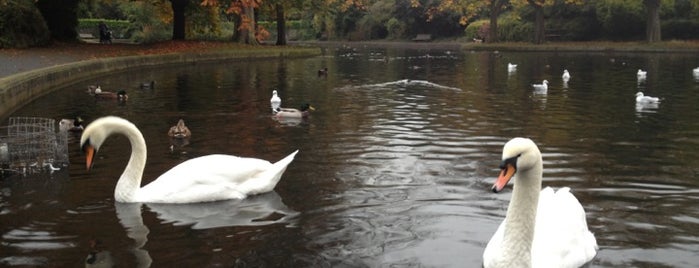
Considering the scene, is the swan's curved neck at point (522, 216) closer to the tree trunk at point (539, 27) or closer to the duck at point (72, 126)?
the duck at point (72, 126)

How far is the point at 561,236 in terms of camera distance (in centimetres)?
601

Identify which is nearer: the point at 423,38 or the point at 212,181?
the point at 212,181

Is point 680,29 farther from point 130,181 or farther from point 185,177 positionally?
point 130,181

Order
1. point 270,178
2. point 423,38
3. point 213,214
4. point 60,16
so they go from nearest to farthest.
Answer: point 213,214
point 270,178
point 60,16
point 423,38

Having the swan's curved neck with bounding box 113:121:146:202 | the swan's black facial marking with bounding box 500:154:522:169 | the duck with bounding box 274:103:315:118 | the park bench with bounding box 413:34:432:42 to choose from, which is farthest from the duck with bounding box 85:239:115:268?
the park bench with bounding box 413:34:432:42

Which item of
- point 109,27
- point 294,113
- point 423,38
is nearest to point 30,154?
point 294,113

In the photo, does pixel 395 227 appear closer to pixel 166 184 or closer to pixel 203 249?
pixel 203 249

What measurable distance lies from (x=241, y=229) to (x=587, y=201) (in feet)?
12.4

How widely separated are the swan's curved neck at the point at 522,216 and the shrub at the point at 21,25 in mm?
30840

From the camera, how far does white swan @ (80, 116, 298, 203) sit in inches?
323

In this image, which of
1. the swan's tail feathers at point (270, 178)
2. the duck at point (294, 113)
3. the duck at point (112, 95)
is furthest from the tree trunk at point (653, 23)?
the swan's tail feathers at point (270, 178)

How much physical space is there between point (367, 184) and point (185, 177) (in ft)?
7.14

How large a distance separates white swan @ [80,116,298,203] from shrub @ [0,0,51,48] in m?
26.5

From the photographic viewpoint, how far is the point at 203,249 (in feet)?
22.0
